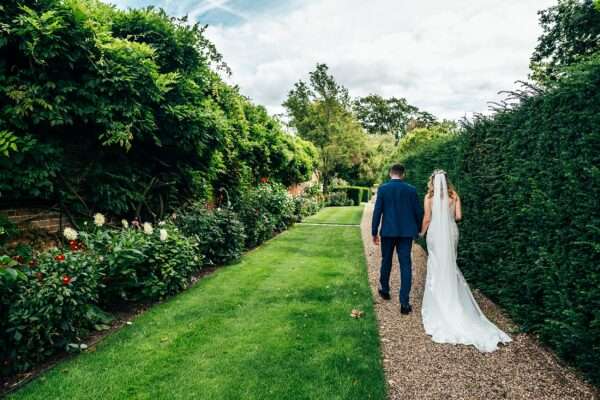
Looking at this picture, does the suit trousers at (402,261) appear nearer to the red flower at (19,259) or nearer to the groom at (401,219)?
the groom at (401,219)

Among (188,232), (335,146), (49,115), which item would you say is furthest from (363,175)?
(49,115)

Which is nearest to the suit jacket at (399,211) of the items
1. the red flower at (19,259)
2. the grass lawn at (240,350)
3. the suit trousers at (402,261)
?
the suit trousers at (402,261)

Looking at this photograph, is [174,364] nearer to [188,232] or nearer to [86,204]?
[86,204]

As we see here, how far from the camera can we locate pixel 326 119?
27.1 meters

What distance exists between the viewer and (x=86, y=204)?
5309mm

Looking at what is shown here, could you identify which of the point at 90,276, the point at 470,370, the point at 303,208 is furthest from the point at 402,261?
the point at 303,208

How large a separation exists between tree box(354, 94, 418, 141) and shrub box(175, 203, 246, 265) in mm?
66362

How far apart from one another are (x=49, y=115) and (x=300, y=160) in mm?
14013

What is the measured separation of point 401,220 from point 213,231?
407 centimetres

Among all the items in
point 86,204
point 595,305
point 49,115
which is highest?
point 49,115

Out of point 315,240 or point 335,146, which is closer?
point 315,240

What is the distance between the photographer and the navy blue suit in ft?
15.7

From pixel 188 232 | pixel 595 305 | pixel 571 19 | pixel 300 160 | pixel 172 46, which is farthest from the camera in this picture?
pixel 571 19

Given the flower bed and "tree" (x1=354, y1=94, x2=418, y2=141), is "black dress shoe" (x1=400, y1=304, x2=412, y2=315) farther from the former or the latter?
"tree" (x1=354, y1=94, x2=418, y2=141)
